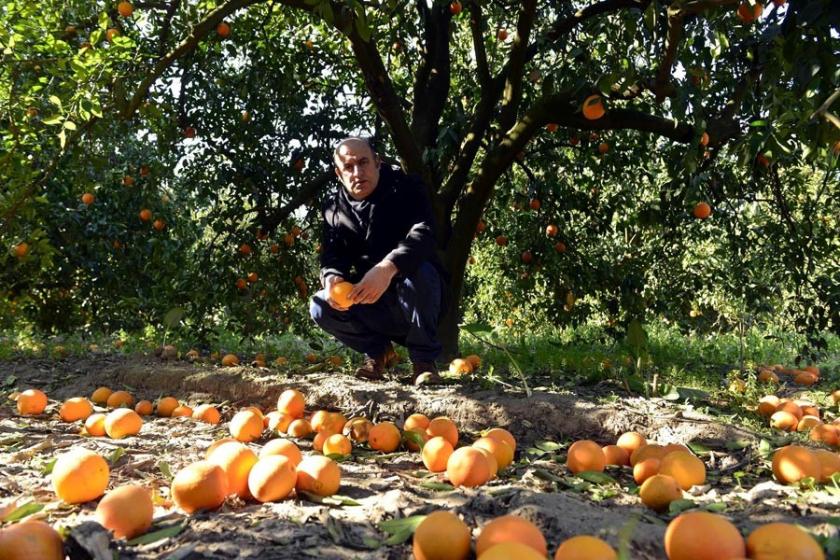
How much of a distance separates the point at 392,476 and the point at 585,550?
3.63 feet

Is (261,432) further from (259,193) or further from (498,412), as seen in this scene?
(259,193)

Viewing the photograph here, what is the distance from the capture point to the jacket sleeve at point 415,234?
3.46 metres

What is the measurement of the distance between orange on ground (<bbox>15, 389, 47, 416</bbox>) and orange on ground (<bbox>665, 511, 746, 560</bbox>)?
325cm

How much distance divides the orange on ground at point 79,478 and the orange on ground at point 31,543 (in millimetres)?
423

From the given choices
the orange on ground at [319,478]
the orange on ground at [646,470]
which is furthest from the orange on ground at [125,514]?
the orange on ground at [646,470]

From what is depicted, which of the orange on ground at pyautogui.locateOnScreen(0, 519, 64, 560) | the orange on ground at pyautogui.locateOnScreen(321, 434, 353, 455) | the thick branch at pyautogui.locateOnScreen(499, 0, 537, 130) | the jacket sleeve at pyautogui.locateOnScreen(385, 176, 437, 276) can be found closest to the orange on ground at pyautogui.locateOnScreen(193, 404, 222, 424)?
the orange on ground at pyautogui.locateOnScreen(321, 434, 353, 455)

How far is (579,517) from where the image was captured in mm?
1760

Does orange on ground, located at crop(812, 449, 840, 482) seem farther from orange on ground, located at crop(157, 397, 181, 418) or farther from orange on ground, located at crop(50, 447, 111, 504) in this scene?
orange on ground, located at crop(157, 397, 181, 418)

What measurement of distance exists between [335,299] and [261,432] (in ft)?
2.85

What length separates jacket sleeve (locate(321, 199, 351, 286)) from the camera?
3.90m

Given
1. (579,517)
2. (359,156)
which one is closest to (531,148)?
(359,156)

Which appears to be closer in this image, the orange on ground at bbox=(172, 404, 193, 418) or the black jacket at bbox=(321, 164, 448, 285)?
the orange on ground at bbox=(172, 404, 193, 418)

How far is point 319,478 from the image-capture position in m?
1.97

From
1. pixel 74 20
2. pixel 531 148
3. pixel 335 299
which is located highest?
pixel 74 20
